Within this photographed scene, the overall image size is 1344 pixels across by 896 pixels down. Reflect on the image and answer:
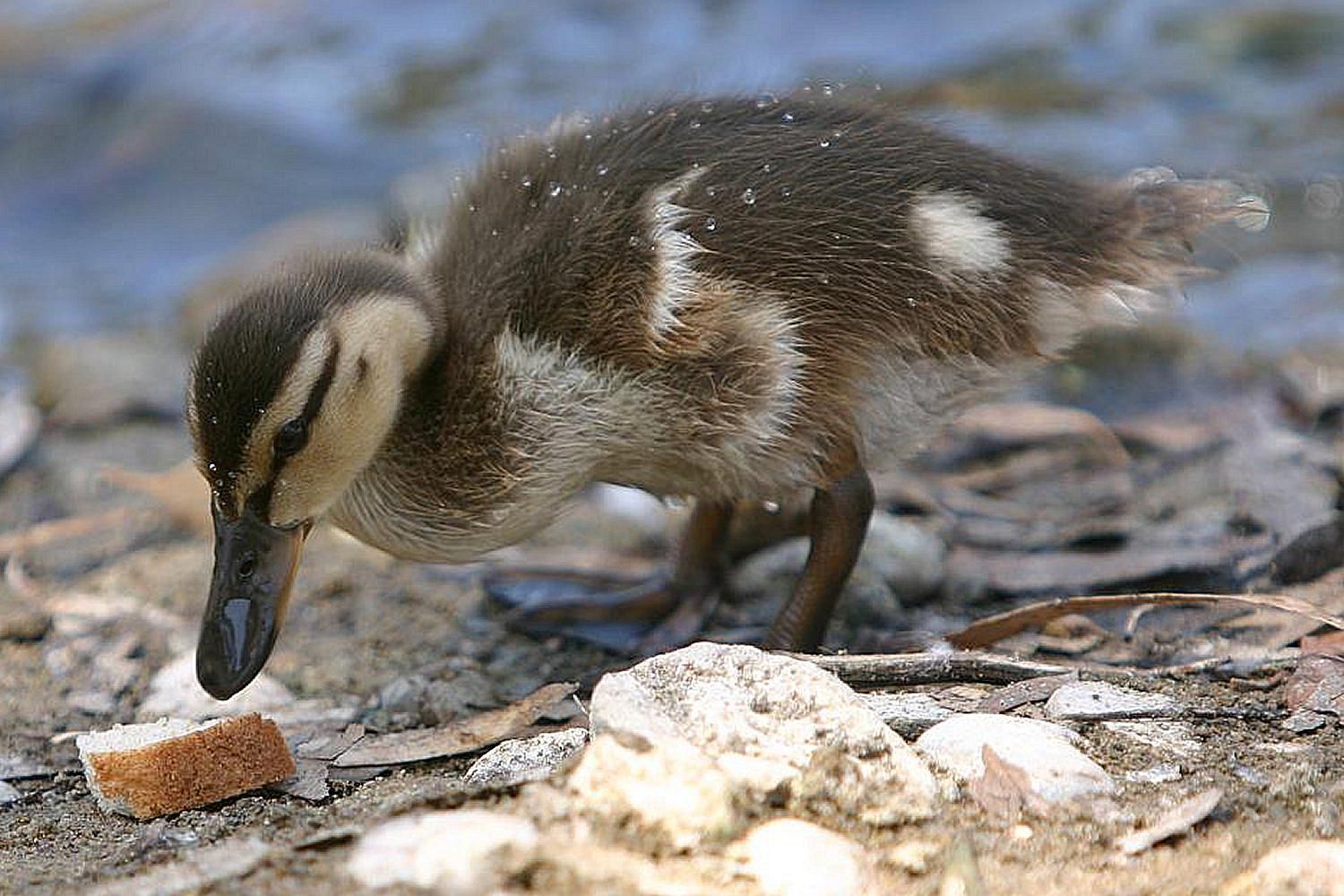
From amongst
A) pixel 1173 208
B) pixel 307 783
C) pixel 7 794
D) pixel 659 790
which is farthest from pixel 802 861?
pixel 1173 208

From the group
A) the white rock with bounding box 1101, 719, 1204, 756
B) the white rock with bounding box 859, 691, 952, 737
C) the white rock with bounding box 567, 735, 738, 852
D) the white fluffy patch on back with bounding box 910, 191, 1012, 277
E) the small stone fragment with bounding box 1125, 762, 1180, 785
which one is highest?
the white fluffy patch on back with bounding box 910, 191, 1012, 277

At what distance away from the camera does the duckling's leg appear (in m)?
3.52

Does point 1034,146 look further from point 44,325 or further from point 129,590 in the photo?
point 129,590

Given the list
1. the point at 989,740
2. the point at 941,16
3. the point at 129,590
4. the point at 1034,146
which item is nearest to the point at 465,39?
the point at 941,16

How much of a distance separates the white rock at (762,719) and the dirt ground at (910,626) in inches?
3.3

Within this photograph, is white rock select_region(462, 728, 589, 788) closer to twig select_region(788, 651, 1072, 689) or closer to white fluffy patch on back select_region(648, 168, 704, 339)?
twig select_region(788, 651, 1072, 689)

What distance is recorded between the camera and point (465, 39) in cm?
1104

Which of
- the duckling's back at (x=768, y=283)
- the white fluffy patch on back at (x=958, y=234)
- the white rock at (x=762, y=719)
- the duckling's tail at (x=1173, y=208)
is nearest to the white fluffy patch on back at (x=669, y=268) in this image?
the duckling's back at (x=768, y=283)

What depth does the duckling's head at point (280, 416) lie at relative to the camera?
3.11m

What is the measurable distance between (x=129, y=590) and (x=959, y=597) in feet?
6.96

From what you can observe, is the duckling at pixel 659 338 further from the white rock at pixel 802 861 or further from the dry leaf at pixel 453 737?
the white rock at pixel 802 861

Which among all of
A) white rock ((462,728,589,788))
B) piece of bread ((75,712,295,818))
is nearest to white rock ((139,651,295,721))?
piece of bread ((75,712,295,818))

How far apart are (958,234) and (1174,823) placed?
138cm

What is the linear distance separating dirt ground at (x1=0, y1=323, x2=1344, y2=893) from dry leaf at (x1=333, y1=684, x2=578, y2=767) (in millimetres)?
57
